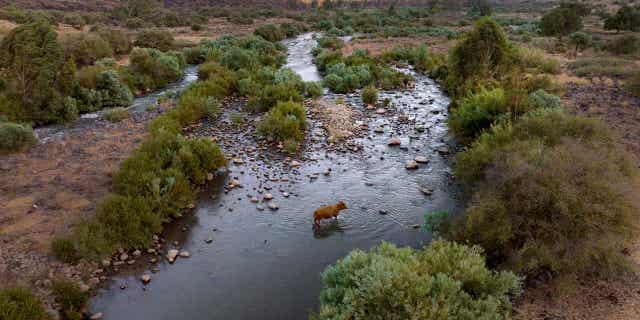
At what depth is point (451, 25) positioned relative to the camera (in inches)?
2039

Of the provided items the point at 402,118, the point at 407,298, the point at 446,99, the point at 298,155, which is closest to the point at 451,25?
the point at 446,99

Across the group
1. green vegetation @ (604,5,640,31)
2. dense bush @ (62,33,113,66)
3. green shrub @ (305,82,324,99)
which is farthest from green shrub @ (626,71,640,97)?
dense bush @ (62,33,113,66)

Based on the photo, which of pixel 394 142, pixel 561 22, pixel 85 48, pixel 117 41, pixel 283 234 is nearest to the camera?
pixel 283 234

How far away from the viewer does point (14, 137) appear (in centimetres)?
1258

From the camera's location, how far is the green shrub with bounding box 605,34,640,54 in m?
27.0

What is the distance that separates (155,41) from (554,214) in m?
29.8

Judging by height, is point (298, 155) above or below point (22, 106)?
below

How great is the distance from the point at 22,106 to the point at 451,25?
157ft

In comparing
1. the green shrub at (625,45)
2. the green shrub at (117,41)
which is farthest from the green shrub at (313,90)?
the green shrub at (625,45)

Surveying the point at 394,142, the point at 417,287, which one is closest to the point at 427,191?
the point at 394,142

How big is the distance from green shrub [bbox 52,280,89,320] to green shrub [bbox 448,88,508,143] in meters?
10.7

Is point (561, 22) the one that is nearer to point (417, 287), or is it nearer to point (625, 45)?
point (625, 45)

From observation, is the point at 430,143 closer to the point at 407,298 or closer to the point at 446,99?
the point at 446,99

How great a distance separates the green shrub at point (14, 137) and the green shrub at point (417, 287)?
1104cm
